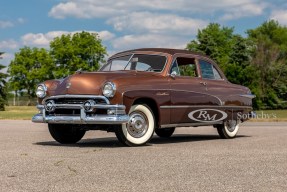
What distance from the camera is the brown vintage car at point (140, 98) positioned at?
8.70 metres

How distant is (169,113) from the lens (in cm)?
953

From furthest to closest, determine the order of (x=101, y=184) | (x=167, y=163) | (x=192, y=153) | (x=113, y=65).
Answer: (x=113, y=65) → (x=192, y=153) → (x=167, y=163) → (x=101, y=184)

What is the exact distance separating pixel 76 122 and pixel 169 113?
70.8 inches

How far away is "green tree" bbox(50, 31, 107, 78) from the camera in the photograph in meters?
74.6

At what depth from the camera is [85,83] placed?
883cm

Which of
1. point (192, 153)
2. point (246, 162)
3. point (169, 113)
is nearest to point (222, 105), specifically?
point (169, 113)

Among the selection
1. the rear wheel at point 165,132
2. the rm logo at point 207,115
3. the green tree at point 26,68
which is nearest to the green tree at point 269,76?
the green tree at point 26,68

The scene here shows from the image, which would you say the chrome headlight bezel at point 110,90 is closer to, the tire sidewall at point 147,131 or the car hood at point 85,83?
the car hood at point 85,83

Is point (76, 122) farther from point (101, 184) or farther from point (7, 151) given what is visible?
point (101, 184)

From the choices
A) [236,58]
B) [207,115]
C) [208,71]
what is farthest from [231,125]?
[236,58]

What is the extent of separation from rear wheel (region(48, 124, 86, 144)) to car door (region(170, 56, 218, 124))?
6.23 ft

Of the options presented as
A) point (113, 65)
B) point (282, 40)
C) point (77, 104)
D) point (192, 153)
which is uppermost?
point (282, 40)

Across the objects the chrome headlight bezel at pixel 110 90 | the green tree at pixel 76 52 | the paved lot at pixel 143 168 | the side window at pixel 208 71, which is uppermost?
the green tree at pixel 76 52

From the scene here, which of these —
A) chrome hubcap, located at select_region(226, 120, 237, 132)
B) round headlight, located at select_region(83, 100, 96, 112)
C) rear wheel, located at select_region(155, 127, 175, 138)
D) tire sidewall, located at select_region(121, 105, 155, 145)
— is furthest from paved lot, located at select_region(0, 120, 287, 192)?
rear wheel, located at select_region(155, 127, 175, 138)
